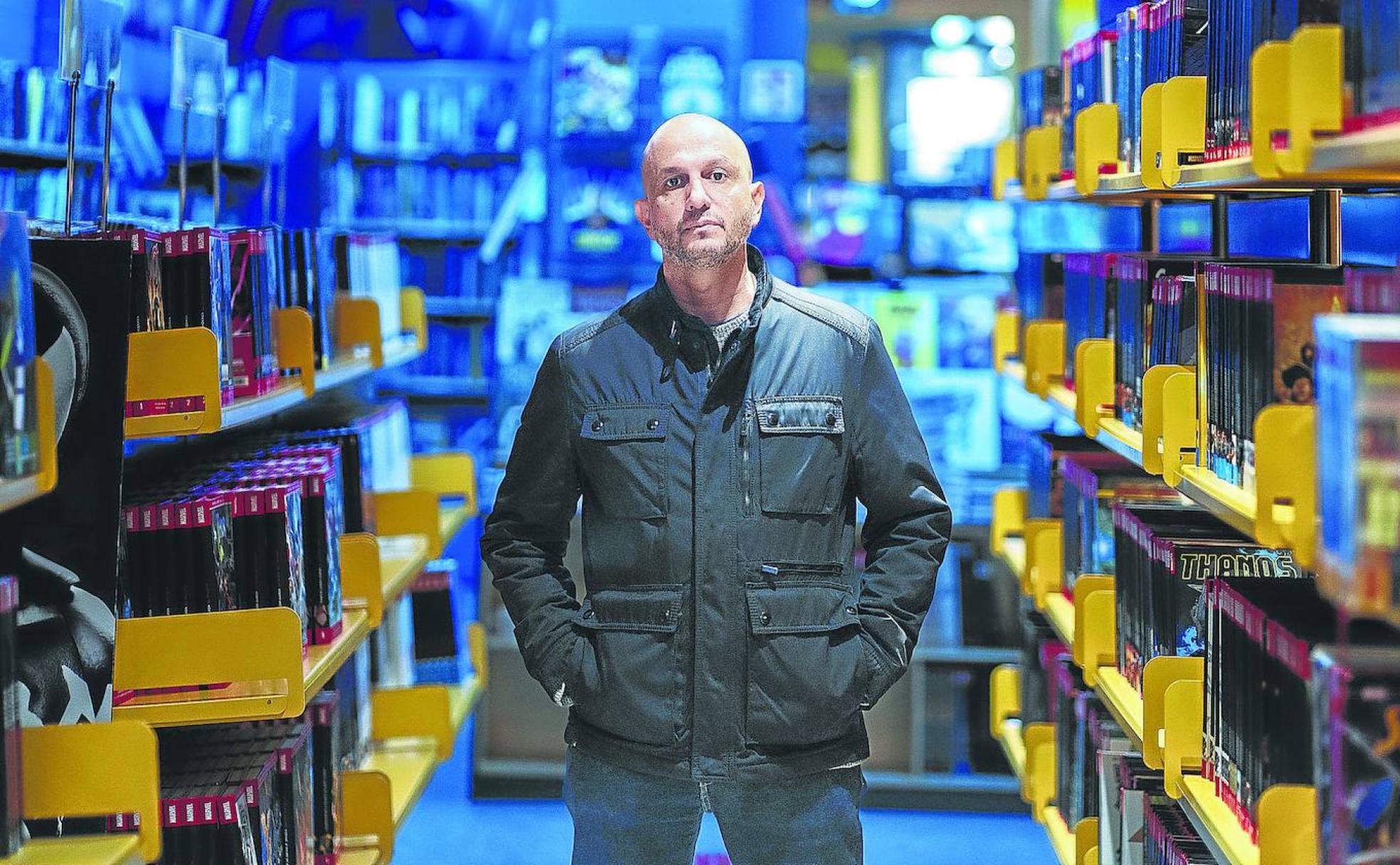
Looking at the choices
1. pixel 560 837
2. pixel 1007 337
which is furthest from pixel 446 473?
pixel 1007 337

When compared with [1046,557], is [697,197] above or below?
above

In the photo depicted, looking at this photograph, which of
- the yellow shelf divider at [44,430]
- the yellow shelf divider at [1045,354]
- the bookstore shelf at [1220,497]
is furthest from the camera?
the yellow shelf divider at [1045,354]

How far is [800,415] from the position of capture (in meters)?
2.59

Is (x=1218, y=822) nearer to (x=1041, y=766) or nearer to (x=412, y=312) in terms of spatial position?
(x=1041, y=766)

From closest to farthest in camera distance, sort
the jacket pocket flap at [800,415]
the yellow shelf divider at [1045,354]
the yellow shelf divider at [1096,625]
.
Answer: the jacket pocket flap at [800,415] → the yellow shelf divider at [1096,625] → the yellow shelf divider at [1045,354]

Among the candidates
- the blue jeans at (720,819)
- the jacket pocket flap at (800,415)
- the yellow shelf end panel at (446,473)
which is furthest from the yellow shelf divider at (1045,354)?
the yellow shelf end panel at (446,473)

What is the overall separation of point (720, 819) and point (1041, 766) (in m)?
1.45

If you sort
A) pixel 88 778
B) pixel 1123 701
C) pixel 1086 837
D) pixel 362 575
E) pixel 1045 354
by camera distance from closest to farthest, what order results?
pixel 88 778 < pixel 1123 701 < pixel 1086 837 < pixel 362 575 < pixel 1045 354

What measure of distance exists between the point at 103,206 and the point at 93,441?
62 cm

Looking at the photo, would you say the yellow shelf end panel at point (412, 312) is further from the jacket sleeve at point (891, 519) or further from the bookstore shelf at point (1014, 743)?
the jacket sleeve at point (891, 519)

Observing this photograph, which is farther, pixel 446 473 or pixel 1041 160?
pixel 446 473

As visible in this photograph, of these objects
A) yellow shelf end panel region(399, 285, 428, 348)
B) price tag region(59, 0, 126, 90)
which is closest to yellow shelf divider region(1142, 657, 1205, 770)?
price tag region(59, 0, 126, 90)

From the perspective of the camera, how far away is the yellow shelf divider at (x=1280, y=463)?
1.76 m

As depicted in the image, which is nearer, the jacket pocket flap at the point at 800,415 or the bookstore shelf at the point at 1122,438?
the jacket pocket flap at the point at 800,415
